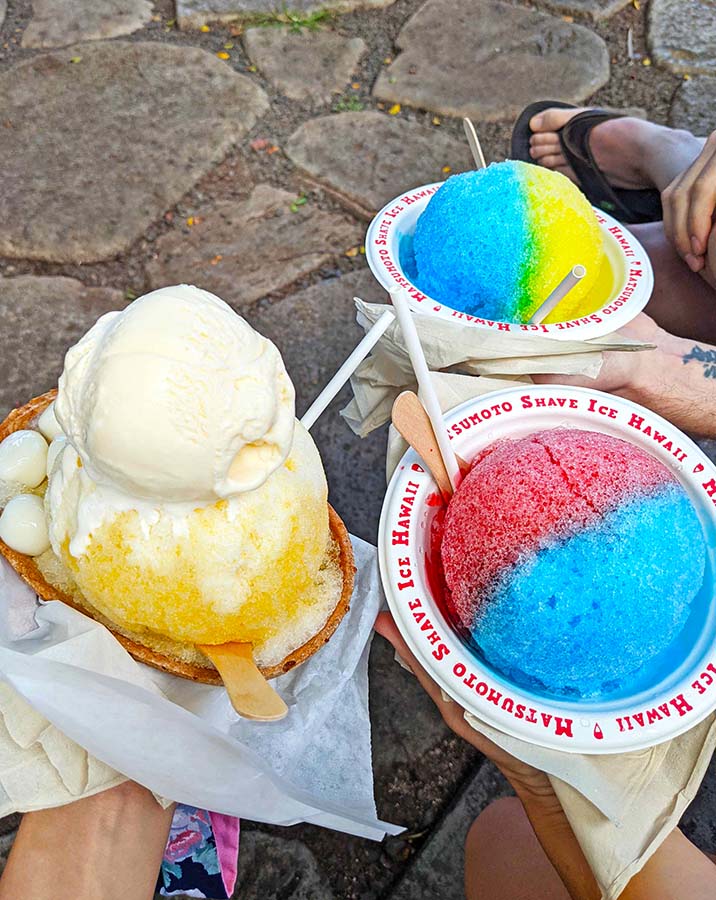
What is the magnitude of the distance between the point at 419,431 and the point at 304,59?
228 centimetres

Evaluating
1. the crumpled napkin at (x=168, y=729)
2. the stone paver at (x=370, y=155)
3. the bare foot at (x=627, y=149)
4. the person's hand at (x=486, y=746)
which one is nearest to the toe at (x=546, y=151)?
the bare foot at (x=627, y=149)

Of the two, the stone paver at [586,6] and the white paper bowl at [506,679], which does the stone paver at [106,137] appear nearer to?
the stone paver at [586,6]

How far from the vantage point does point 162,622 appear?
96 cm

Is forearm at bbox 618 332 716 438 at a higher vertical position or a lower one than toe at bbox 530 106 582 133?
lower

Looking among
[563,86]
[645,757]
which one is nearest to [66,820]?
[645,757]

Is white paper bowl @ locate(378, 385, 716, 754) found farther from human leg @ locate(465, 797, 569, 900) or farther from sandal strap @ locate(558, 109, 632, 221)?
sandal strap @ locate(558, 109, 632, 221)

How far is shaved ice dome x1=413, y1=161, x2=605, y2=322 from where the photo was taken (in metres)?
1.46

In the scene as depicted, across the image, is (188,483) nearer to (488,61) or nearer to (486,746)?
(486,746)

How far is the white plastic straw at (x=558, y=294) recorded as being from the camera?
1311mm

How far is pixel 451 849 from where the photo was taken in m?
1.62

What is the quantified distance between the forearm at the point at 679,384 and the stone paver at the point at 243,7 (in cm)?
222

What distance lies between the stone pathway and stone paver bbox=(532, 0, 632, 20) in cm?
1

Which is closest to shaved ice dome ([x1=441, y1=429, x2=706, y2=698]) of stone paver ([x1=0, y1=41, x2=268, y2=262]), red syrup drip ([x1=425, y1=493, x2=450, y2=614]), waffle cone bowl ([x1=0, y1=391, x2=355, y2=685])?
red syrup drip ([x1=425, y1=493, x2=450, y2=614])

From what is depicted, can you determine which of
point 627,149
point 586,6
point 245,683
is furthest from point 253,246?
point 586,6
